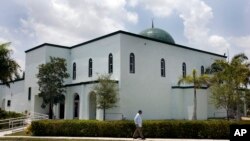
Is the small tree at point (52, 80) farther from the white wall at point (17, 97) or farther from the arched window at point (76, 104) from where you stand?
the white wall at point (17, 97)

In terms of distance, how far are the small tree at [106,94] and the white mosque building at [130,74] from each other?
168cm

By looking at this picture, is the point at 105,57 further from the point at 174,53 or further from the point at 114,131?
the point at 114,131

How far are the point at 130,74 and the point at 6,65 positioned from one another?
1272cm

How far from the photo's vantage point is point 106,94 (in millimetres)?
30641

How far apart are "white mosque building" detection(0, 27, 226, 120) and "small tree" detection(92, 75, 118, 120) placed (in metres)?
1.68

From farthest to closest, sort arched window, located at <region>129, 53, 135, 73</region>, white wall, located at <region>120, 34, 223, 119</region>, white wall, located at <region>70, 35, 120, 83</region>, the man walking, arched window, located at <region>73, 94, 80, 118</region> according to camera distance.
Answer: arched window, located at <region>73, 94, 80, 118</region> → arched window, located at <region>129, 53, 135, 73</region> → white wall, located at <region>70, 35, 120, 83</region> → white wall, located at <region>120, 34, 223, 119</region> → the man walking

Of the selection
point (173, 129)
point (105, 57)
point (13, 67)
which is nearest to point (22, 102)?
point (13, 67)

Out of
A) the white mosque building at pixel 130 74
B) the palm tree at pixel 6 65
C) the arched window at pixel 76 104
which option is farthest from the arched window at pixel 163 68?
the palm tree at pixel 6 65

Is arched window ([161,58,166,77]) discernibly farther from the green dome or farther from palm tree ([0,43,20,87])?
palm tree ([0,43,20,87])

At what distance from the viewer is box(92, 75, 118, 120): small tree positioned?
30.6 m

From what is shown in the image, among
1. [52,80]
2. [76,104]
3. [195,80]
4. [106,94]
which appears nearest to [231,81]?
[195,80]

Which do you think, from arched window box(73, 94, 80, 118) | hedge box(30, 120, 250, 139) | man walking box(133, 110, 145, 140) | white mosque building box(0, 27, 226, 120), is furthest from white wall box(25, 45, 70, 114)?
man walking box(133, 110, 145, 140)

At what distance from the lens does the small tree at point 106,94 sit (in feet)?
100

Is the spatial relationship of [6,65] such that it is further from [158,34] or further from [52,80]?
[158,34]
